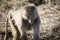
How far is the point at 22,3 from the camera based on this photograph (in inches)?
335

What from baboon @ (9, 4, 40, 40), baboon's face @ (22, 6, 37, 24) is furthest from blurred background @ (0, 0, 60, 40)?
baboon's face @ (22, 6, 37, 24)

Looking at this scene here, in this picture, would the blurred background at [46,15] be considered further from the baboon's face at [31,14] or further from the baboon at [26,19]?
the baboon's face at [31,14]

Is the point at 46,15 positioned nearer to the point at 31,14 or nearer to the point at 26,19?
the point at 26,19

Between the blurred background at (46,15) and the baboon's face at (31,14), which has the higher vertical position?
the baboon's face at (31,14)

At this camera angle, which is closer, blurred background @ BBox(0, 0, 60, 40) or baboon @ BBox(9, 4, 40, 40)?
baboon @ BBox(9, 4, 40, 40)

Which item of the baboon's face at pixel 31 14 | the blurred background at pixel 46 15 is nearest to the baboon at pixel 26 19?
the baboon's face at pixel 31 14

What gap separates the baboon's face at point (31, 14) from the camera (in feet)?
15.0

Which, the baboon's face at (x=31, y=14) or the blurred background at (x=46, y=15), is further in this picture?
the blurred background at (x=46, y=15)

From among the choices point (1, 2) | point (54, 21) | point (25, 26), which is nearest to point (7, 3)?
point (1, 2)

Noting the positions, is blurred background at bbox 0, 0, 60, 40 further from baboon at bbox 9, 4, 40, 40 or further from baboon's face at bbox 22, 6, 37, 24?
baboon's face at bbox 22, 6, 37, 24

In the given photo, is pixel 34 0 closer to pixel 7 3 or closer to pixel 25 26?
pixel 7 3

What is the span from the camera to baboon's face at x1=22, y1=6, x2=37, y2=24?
180 inches

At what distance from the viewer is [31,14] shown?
4.59 meters

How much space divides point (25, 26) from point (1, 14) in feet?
8.42
